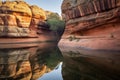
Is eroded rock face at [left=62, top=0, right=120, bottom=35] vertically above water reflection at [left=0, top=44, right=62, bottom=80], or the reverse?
eroded rock face at [left=62, top=0, right=120, bottom=35]

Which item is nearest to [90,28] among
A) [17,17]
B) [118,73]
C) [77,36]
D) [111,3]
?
[77,36]

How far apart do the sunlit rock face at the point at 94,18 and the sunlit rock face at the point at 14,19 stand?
1833cm

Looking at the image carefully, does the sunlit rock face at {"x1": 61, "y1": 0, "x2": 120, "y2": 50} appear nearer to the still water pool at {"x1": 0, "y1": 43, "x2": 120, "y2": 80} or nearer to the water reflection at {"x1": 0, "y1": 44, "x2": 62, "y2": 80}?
the still water pool at {"x1": 0, "y1": 43, "x2": 120, "y2": 80}

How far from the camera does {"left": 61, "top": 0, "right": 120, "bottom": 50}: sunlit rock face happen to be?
84.5 feet

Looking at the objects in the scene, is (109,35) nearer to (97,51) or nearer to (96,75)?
(97,51)

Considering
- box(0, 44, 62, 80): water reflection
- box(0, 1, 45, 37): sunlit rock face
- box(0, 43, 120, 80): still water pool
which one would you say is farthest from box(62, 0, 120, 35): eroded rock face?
box(0, 1, 45, 37): sunlit rock face

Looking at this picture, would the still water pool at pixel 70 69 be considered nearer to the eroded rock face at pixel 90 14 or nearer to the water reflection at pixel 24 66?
the water reflection at pixel 24 66

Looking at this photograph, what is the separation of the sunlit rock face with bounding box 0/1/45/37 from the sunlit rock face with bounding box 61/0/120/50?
18.3 m

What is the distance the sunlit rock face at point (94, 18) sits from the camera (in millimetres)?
25763

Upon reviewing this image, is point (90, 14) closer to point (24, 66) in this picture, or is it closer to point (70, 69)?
point (24, 66)

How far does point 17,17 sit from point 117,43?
1568 inches

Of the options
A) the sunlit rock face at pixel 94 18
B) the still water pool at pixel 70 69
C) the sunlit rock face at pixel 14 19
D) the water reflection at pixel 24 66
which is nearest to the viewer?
the still water pool at pixel 70 69

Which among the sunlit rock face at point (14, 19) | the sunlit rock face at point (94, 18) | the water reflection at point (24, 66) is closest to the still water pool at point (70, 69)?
the water reflection at point (24, 66)

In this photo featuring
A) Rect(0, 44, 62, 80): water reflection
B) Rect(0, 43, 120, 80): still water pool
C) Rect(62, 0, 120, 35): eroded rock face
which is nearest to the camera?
Rect(0, 43, 120, 80): still water pool
